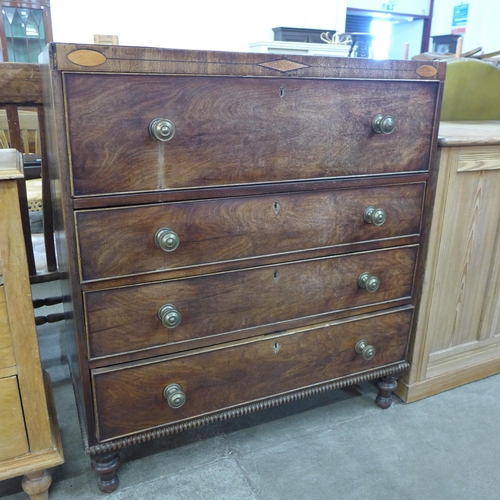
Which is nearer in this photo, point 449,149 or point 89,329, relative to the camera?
point 89,329

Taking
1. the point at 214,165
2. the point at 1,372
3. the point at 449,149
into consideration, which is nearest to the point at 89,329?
the point at 1,372

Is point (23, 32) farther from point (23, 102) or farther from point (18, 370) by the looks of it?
point (18, 370)

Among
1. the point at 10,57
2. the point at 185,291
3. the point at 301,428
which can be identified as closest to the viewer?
the point at 185,291

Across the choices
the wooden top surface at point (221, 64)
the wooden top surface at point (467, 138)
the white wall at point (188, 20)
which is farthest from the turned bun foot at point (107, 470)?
the white wall at point (188, 20)

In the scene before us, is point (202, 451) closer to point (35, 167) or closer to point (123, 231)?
point (123, 231)

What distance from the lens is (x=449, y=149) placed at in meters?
1.31

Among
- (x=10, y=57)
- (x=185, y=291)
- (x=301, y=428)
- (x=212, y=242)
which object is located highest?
(x=10, y=57)

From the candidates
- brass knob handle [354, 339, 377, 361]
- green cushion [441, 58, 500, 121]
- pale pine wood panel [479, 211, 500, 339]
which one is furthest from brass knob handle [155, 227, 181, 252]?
green cushion [441, 58, 500, 121]

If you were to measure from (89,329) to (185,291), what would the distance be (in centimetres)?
22

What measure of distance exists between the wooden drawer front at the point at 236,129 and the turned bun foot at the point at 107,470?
2.12ft

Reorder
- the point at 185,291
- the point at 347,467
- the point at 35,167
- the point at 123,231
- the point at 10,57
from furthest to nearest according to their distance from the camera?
the point at 10,57
the point at 35,167
the point at 347,467
the point at 185,291
the point at 123,231

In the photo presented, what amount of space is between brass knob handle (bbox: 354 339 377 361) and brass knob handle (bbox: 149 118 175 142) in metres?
0.79

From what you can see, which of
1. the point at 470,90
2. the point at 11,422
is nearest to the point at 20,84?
the point at 11,422

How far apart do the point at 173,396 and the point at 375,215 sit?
0.66 metres
